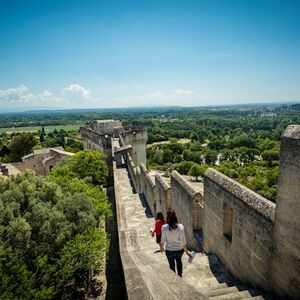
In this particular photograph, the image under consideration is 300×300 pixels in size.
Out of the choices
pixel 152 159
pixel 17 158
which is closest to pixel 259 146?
pixel 152 159

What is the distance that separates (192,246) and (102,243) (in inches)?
184

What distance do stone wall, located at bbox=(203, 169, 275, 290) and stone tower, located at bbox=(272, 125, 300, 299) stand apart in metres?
0.29

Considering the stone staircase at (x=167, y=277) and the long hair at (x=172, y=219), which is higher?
the long hair at (x=172, y=219)

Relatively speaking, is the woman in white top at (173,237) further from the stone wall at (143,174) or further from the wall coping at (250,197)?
the stone wall at (143,174)

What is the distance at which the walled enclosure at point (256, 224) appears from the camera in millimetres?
4820

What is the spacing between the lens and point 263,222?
18.6 ft

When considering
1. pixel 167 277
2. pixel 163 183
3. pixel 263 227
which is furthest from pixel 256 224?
pixel 163 183

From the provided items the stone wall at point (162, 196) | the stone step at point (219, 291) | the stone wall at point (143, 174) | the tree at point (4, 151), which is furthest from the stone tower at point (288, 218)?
the tree at point (4, 151)

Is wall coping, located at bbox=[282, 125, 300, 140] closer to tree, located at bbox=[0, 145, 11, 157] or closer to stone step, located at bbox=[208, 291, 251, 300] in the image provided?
stone step, located at bbox=[208, 291, 251, 300]

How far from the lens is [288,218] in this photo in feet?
16.1

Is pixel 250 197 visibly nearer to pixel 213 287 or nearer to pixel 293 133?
pixel 293 133

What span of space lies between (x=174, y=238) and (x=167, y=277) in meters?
1.81

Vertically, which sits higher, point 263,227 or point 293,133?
point 293,133

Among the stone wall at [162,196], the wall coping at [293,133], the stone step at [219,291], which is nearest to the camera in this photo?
the wall coping at [293,133]
